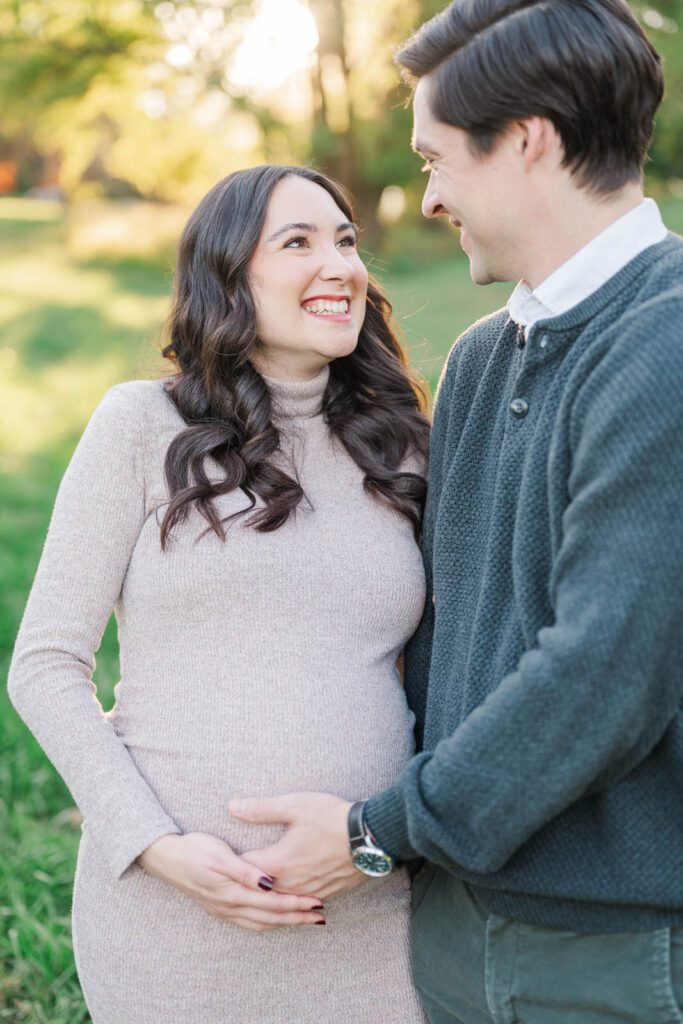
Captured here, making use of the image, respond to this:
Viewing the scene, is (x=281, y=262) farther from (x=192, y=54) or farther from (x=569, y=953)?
(x=192, y=54)

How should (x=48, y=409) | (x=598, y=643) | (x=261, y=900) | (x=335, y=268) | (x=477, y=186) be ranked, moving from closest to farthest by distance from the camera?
(x=598, y=643) → (x=477, y=186) → (x=261, y=900) → (x=335, y=268) → (x=48, y=409)

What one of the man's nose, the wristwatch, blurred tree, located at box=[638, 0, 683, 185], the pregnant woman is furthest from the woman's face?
blurred tree, located at box=[638, 0, 683, 185]

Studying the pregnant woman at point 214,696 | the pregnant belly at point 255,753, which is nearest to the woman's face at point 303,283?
the pregnant woman at point 214,696

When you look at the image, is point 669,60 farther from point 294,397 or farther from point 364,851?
point 364,851

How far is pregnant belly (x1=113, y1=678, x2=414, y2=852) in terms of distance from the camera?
200 cm

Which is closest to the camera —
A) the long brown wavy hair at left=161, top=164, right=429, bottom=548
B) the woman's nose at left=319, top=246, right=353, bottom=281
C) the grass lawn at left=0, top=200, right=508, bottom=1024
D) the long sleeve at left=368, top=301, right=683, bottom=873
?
the long sleeve at left=368, top=301, right=683, bottom=873

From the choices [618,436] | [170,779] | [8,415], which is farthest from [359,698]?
[8,415]

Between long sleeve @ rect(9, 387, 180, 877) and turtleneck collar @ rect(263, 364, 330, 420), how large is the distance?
39cm

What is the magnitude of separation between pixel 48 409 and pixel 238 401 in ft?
22.8

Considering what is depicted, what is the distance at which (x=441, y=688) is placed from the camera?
1960 millimetres

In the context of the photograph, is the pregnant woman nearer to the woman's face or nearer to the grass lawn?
the woman's face

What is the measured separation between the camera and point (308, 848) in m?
1.84

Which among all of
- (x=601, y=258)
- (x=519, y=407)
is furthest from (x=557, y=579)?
(x=601, y=258)

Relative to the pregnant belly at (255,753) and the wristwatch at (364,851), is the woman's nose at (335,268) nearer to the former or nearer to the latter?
the pregnant belly at (255,753)
